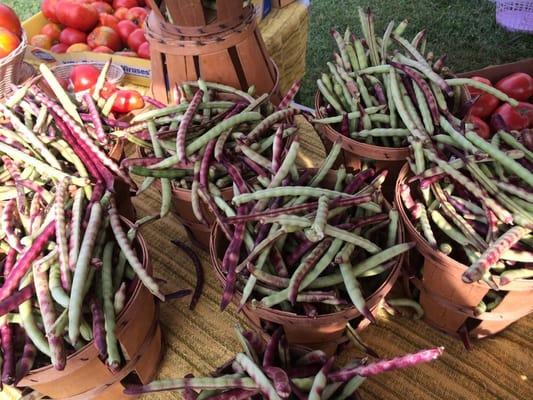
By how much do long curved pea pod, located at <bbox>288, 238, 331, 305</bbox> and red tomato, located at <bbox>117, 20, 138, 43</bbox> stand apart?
7.90 feet

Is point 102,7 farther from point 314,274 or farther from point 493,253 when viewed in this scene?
point 493,253

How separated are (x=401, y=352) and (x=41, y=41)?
9.95 ft

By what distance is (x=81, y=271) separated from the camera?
121 centimetres

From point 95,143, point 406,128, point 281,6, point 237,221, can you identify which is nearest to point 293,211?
point 237,221

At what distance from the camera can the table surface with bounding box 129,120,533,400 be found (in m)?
1.41

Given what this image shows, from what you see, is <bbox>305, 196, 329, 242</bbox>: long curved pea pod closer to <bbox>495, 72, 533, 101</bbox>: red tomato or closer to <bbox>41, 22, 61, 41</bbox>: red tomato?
<bbox>495, 72, 533, 101</bbox>: red tomato

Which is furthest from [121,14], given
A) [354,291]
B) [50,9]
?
[354,291]

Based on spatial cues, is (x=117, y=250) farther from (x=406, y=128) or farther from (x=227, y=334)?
(x=406, y=128)

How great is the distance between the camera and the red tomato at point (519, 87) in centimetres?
232

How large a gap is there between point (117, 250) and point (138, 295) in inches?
9.4

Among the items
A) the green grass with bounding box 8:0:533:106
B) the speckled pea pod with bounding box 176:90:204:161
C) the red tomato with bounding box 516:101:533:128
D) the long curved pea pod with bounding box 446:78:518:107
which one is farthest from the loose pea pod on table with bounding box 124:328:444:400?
the green grass with bounding box 8:0:533:106

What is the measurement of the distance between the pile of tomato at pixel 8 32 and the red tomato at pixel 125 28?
27.1 inches

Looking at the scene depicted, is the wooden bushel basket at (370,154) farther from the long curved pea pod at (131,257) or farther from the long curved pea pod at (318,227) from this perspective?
the long curved pea pod at (131,257)

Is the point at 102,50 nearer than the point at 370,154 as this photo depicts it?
No
